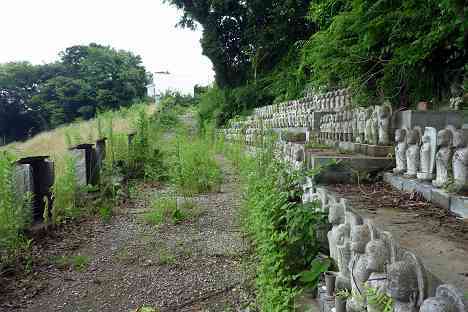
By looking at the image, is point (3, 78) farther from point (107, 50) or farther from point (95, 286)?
point (95, 286)

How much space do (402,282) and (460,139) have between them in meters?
1.11

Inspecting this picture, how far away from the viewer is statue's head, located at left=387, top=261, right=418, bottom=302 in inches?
40.2

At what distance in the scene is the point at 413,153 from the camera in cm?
225

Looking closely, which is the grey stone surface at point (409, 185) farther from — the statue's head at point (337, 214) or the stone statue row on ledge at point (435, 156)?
the statue's head at point (337, 214)

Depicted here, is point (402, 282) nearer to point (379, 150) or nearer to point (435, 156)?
point (435, 156)

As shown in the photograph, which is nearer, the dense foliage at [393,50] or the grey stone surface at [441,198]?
the grey stone surface at [441,198]

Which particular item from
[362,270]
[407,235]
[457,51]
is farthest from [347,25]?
[362,270]

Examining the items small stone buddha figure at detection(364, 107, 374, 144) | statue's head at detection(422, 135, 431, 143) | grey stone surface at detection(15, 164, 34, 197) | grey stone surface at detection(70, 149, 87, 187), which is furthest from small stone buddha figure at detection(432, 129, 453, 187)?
grey stone surface at detection(70, 149, 87, 187)

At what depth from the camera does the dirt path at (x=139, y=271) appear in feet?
8.36

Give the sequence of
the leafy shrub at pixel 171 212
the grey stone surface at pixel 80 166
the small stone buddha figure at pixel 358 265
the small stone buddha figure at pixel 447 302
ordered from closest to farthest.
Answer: the small stone buddha figure at pixel 447 302
the small stone buddha figure at pixel 358 265
the leafy shrub at pixel 171 212
the grey stone surface at pixel 80 166

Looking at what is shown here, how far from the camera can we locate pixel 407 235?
4.89 ft

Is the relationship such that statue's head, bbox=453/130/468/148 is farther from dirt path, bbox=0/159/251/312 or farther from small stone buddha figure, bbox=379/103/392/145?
dirt path, bbox=0/159/251/312

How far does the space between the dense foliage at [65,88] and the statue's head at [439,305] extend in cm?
2606

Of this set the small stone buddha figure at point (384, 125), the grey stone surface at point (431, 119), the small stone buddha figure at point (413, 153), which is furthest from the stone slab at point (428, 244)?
the small stone buddha figure at point (384, 125)
